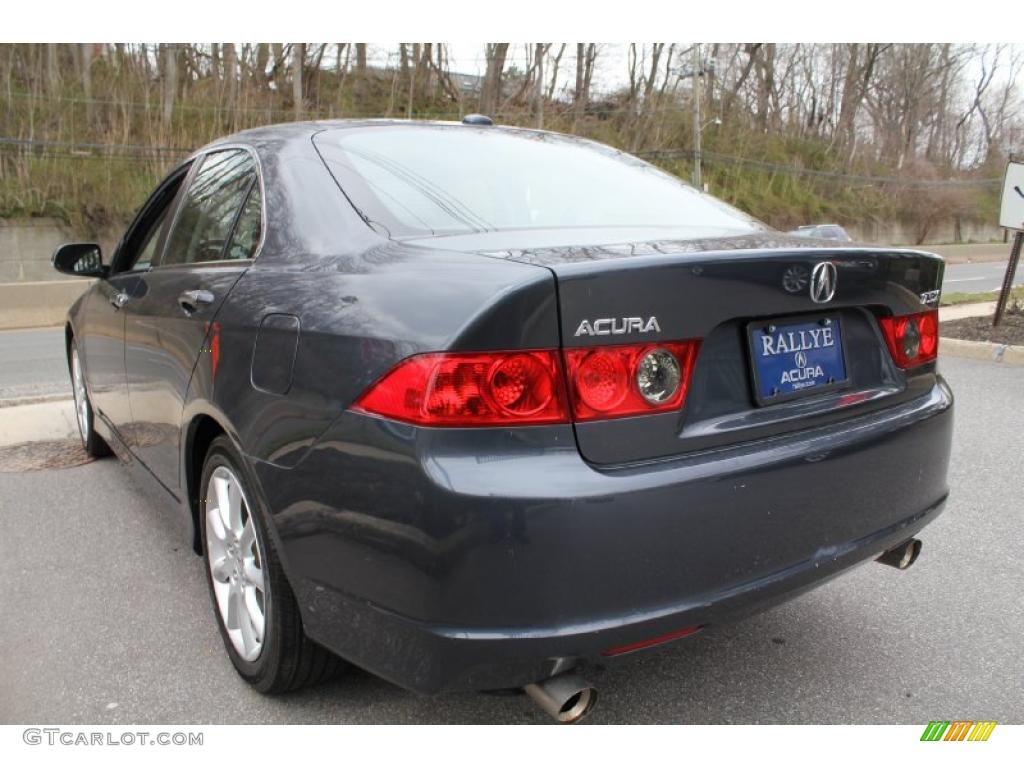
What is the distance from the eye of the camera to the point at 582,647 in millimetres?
1696

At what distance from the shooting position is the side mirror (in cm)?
397

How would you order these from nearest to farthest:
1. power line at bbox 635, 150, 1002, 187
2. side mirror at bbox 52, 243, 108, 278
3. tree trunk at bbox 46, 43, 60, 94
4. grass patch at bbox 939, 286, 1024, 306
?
side mirror at bbox 52, 243, 108, 278 < grass patch at bbox 939, 286, 1024, 306 < tree trunk at bbox 46, 43, 60, 94 < power line at bbox 635, 150, 1002, 187

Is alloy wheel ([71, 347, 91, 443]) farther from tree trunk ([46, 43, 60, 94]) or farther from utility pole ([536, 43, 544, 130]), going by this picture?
utility pole ([536, 43, 544, 130])

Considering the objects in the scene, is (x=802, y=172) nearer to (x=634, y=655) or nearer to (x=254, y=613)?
(x=254, y=613)

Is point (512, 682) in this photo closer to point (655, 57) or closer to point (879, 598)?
point (879, 598)

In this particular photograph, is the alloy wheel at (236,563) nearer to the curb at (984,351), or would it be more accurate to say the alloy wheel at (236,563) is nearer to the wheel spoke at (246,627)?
the wheel spoke at (246,627)

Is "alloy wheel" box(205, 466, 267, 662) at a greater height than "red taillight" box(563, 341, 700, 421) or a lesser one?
lesser

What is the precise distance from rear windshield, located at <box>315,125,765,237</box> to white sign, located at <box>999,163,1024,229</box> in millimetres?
7174

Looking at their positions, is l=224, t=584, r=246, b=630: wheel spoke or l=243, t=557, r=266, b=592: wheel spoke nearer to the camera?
l=243, t=557, r=266, b=592: wheel spoke

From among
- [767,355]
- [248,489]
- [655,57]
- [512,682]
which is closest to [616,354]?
[767,355]

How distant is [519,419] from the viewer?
1693 mm

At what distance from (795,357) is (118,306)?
9.14ft

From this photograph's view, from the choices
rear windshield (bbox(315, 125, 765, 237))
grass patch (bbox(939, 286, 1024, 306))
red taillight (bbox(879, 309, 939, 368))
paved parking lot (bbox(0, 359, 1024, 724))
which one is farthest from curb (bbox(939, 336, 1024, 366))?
red taillight (bbox(879, 309, 939, 368))

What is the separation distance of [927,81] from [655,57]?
21.2 m
